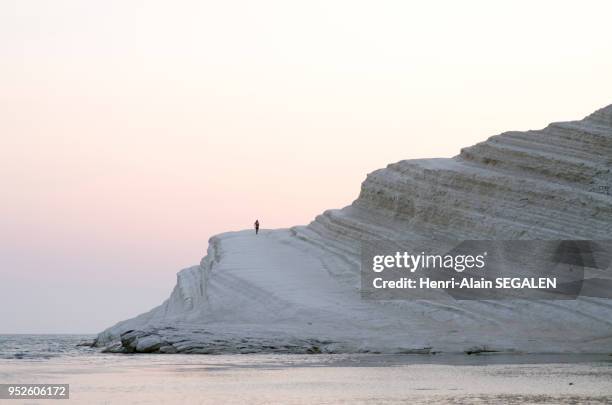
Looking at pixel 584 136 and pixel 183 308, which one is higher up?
pixel 584 136

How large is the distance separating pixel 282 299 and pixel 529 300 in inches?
453

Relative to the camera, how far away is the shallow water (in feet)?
86.9

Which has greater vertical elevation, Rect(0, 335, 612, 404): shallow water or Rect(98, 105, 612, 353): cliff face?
Rect(98, 105, 612, 353): cliff face

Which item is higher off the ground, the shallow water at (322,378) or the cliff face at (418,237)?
the cliff face at (418,237)

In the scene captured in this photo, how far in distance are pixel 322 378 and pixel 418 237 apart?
90.0 feet

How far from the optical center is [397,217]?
61.4 meters

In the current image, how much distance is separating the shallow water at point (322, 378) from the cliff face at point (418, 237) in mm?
3421

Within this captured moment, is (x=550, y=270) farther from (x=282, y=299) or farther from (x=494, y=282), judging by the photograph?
(x=282, y=299)

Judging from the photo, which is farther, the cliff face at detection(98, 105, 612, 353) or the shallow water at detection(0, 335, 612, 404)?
the cliff face at detection(98, 105, 612, 353)

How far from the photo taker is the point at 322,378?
1282 inches

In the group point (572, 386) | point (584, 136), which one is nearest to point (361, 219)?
point (584, 136)

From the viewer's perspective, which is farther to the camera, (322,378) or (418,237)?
(418,237)

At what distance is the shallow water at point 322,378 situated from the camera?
26500mm

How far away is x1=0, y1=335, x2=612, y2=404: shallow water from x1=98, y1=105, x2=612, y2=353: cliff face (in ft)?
11.2
